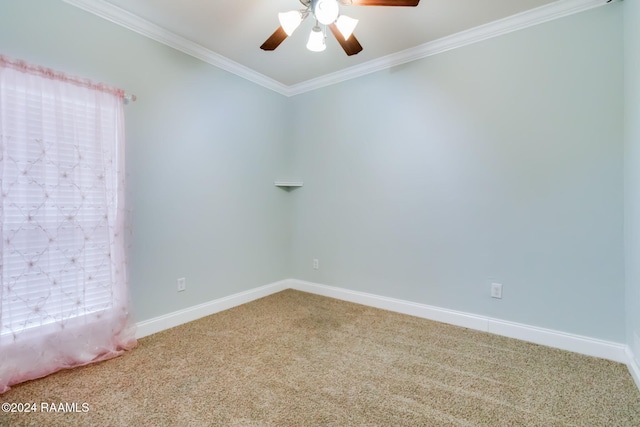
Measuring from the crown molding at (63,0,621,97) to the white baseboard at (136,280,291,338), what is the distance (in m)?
2.34

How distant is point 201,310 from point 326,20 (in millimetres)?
2607

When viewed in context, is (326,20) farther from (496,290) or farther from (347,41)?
(496,290)

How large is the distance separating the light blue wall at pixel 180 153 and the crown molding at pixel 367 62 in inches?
2.5

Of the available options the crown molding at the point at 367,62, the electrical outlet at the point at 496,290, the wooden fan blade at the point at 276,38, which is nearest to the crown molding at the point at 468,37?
the crown molding at the point at 367,62

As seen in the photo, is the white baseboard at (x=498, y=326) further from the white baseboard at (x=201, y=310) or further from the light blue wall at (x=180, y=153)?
the light blue wall at (x=180, y=153)

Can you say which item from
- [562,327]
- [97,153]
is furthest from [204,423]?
[562,327]

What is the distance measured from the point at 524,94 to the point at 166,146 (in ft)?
9.72

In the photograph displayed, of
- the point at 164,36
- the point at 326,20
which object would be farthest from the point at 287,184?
the point at 326,20

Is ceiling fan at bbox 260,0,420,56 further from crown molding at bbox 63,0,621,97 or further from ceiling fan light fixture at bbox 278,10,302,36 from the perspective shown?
crown molding at bbox 63,0,621,97

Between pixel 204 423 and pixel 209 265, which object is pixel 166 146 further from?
pixel 204 423

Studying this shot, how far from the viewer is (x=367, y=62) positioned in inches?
122

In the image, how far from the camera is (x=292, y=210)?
12.7ft

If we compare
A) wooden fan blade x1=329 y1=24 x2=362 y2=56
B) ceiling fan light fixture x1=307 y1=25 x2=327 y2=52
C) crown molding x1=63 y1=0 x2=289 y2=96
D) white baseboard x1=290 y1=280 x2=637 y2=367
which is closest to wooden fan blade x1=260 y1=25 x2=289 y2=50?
ceiling fan light fixture x1=307 y1=25 x2=327 y2=52

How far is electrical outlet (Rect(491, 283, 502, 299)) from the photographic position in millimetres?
2488
